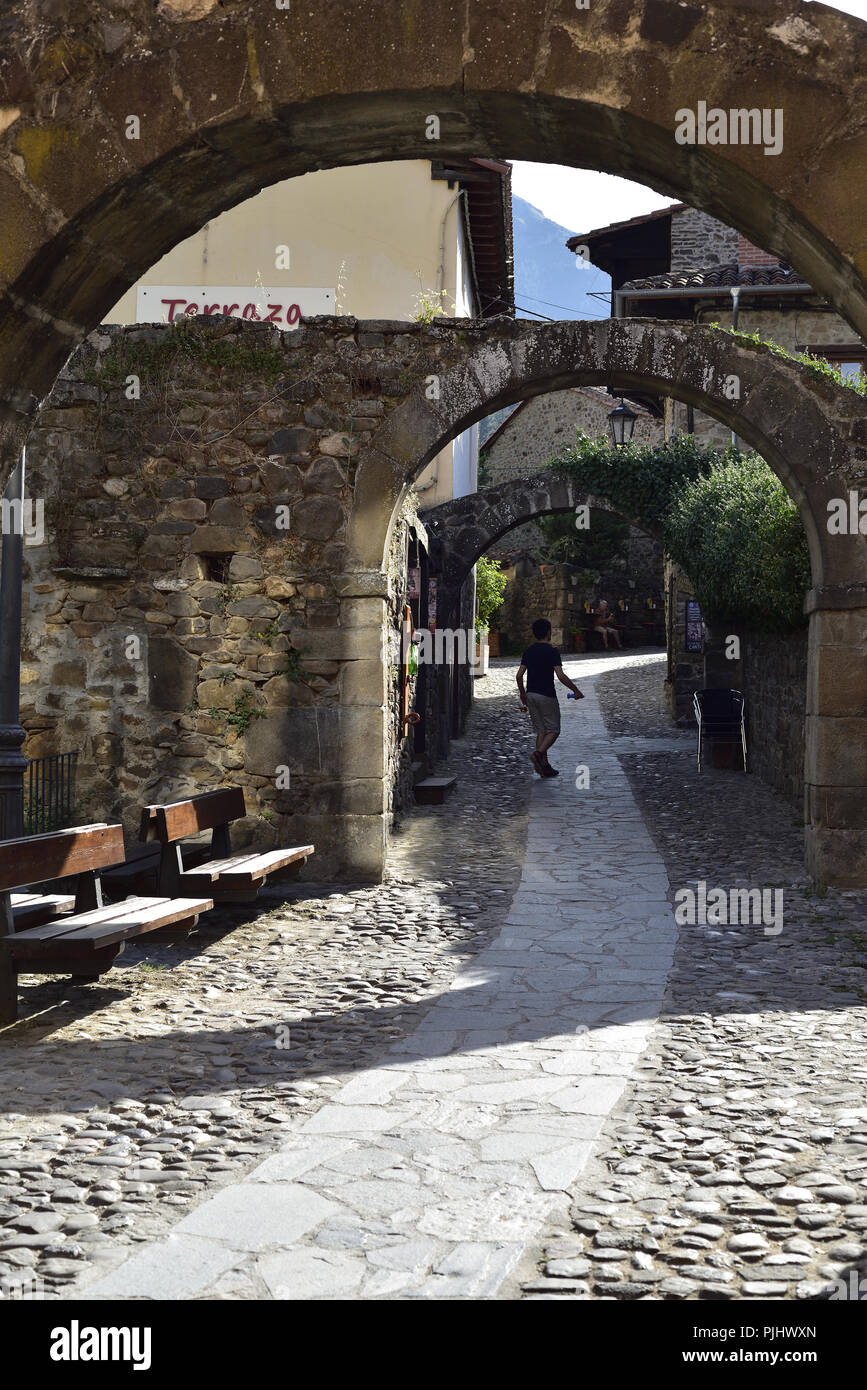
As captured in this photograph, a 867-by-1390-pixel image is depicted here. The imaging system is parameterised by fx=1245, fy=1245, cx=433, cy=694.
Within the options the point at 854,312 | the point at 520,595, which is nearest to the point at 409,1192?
the point at 854,312

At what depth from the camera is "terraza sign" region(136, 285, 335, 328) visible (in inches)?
578

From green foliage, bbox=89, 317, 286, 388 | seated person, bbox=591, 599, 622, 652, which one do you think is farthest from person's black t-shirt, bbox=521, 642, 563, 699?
seated person, bbox=591, 599, 622, 652

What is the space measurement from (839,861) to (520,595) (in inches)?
826

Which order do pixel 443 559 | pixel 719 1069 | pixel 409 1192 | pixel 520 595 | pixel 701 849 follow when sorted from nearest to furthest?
pixel 409 1192
pixel 719 1069
pixel 701 849
pixel 443 559
pixel 520 595

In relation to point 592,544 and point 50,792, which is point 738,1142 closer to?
point 50,792

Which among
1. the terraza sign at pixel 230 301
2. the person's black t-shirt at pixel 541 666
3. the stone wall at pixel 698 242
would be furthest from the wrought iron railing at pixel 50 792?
the stone wall at pixel 698 242

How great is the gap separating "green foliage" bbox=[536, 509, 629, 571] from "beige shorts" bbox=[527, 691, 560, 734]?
1568 centimetres

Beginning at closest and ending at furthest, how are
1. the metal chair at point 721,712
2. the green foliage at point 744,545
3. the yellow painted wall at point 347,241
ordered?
the green foliage at point 744,545
the metal chair at point 721,712
the yellow painted wall at point 347,241

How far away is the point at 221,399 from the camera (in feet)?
26.2

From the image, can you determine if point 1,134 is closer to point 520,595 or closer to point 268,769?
point 268,769

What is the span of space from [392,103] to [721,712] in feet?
35.5

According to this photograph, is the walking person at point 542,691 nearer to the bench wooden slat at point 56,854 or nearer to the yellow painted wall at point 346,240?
the yellow painted wall at point 346,240

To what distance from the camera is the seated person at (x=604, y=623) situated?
26.9 metres

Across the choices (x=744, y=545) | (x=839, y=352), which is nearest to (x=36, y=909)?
(x=744, y=545)
